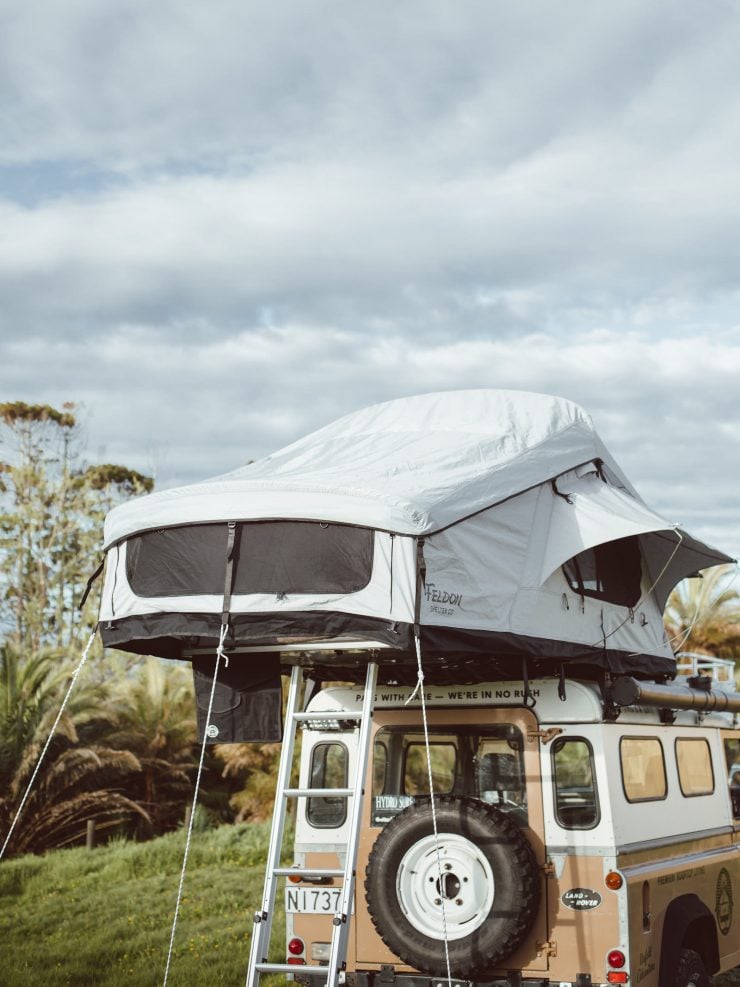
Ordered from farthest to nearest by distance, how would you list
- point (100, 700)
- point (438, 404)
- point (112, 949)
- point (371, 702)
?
point (100, 700), point (112, 949), point (438, 404), point (371, 702)

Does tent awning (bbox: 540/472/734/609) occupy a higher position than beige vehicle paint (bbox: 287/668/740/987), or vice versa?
tent awning (bbox: 540/472/734/609)

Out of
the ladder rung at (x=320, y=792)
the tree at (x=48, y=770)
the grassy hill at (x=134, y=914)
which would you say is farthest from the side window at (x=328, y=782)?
the tree at (x=48, y=770)

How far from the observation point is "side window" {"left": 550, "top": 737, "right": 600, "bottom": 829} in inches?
260

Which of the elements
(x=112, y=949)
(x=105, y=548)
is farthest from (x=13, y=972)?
(x=105, y=548)

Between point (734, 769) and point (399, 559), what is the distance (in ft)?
15.8

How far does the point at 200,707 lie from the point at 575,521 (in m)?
2.73

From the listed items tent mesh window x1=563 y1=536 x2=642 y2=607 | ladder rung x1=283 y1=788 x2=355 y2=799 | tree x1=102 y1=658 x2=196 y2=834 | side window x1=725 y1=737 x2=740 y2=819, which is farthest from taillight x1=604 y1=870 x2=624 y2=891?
tree x1=102 y1=658 x2=196 y2=834

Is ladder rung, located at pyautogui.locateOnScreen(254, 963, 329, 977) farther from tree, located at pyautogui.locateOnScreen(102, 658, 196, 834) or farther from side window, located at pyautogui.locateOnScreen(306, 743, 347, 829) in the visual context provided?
tree, located at pyautogui.locateOnScreen(102, 658, 196, 834)

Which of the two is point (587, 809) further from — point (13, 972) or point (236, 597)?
point (13, 972)

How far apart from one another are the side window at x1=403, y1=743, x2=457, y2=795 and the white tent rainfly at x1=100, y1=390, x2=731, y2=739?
483mm

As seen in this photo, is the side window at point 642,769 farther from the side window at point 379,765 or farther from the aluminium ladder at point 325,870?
the aluminium ladder at point 325,870

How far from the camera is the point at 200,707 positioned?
285 inches

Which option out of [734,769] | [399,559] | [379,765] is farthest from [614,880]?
[734,769]

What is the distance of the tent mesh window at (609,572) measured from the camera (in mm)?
7586
